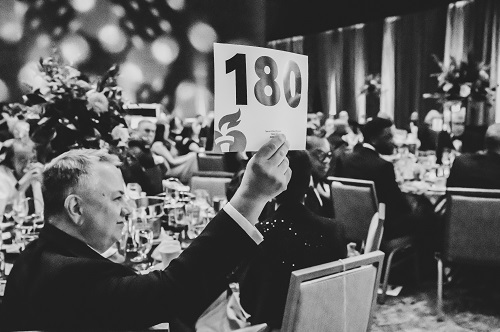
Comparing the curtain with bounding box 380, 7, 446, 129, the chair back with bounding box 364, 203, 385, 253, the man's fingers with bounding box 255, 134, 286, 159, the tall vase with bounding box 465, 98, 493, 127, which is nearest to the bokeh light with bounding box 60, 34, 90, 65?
the curtain with bounding box 380, 7, 446, 129

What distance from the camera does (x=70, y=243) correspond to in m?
1.15

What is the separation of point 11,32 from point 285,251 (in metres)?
8.63

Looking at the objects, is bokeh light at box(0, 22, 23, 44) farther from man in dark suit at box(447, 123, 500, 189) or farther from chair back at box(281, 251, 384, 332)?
chair back at box(281, 251, 384, 332)

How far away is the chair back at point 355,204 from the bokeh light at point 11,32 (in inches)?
292

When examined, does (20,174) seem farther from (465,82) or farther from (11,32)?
(11,32)

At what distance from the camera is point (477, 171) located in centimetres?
365

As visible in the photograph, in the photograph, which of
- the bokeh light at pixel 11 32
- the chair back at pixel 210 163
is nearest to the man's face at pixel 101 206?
the chair back at pixel 210 163

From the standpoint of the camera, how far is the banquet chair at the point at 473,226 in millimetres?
3059

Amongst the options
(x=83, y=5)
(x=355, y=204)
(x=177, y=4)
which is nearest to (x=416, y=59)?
(x=177, y=4)

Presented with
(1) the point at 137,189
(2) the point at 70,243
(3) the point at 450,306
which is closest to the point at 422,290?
(3) the point at 450,306

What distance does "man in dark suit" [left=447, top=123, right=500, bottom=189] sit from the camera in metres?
3.57

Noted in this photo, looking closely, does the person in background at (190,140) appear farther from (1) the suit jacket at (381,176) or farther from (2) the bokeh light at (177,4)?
(1) the suit jacket at (381,176)

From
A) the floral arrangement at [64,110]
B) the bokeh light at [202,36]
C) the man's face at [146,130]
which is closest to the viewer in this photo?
the floral arrangement at [64,110]

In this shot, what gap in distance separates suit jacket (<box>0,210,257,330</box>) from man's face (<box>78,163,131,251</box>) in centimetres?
15
